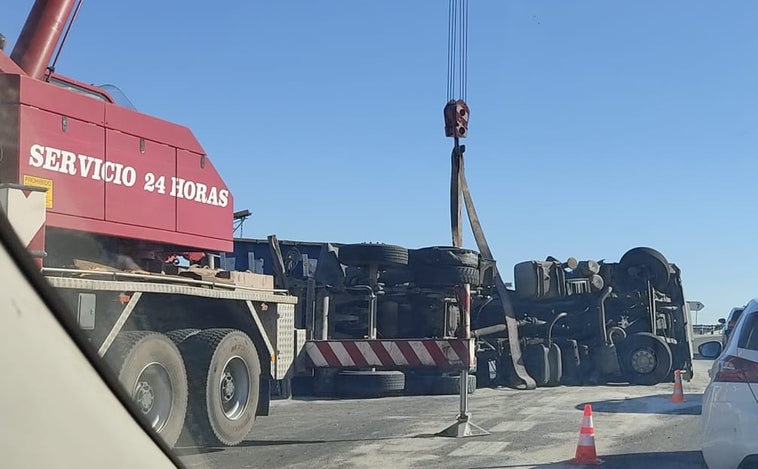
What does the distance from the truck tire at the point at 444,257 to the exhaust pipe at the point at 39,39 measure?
7739 mm

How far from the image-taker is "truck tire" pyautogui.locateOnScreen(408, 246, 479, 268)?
45.4 feet

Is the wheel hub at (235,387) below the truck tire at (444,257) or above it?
below

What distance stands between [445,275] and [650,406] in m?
3.78

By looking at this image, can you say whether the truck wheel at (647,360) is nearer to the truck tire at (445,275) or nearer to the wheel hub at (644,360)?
the wheel hub at (644,360)

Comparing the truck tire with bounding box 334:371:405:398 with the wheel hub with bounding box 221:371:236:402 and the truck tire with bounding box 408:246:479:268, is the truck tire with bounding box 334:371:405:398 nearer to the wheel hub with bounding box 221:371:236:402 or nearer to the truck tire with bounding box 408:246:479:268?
the truck tire with bounding box 408:246:479:268

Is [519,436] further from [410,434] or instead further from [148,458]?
[148,458]

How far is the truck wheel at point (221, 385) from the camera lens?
7.96 m

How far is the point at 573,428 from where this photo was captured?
10398mm

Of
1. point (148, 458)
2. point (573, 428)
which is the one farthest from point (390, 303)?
point (148, 458)

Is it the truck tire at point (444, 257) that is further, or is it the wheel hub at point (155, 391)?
the truck tire at point (444, 257)

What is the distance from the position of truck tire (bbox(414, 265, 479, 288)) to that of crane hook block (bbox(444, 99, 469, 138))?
385cm

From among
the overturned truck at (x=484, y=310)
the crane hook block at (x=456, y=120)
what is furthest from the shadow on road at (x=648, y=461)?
the crane hook block at (x=456, y=120)

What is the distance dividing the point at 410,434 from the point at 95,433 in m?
7.45

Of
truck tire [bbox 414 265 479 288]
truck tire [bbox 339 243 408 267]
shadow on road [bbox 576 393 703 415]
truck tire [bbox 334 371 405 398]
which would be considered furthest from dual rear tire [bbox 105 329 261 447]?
shadow on road [bbox 576 393 703 415]
